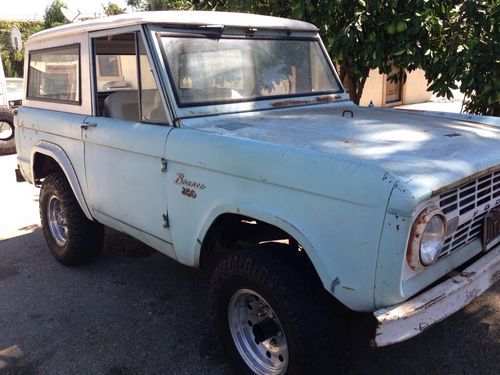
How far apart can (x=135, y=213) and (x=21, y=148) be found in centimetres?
199

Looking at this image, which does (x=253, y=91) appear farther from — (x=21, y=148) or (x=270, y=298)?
(x=21, y=148)

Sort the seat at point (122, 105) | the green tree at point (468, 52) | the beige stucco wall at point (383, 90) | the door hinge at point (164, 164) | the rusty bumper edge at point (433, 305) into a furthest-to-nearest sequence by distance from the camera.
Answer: the beige stucco wall at point (383, 90), the green tree at point (468, 52), the seat at point (122, 105), the door hinge at point (164, 164), the rusty bumper edge at point (433, 305)

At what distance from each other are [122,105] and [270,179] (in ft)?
6.23

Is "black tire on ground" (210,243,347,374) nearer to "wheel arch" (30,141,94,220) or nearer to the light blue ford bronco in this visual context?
the light blue ford bronco

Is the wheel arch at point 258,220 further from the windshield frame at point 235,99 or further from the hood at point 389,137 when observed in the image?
the windshield frame at point 235,99

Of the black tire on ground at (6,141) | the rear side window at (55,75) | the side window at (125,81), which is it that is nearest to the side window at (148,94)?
the side window at (125,81)

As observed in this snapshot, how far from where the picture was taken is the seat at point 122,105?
352cm

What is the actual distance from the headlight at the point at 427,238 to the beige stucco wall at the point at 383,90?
36.5 ft

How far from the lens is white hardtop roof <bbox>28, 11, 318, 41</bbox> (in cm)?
290

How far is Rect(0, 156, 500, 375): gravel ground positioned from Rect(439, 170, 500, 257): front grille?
76cm

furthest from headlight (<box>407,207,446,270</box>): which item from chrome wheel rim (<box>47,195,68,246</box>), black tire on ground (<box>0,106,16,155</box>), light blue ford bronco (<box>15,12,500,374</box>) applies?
black tire on ground (<box>0,106,16,155</box>)

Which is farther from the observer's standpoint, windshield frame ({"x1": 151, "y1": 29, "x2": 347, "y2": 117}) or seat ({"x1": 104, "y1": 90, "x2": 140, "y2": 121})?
seat ({"x1": 104, "y1": 90, "x2": 140, "y2": 121})

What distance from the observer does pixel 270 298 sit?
219 centimetres

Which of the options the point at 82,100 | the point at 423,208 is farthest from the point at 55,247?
the point at 423,208
